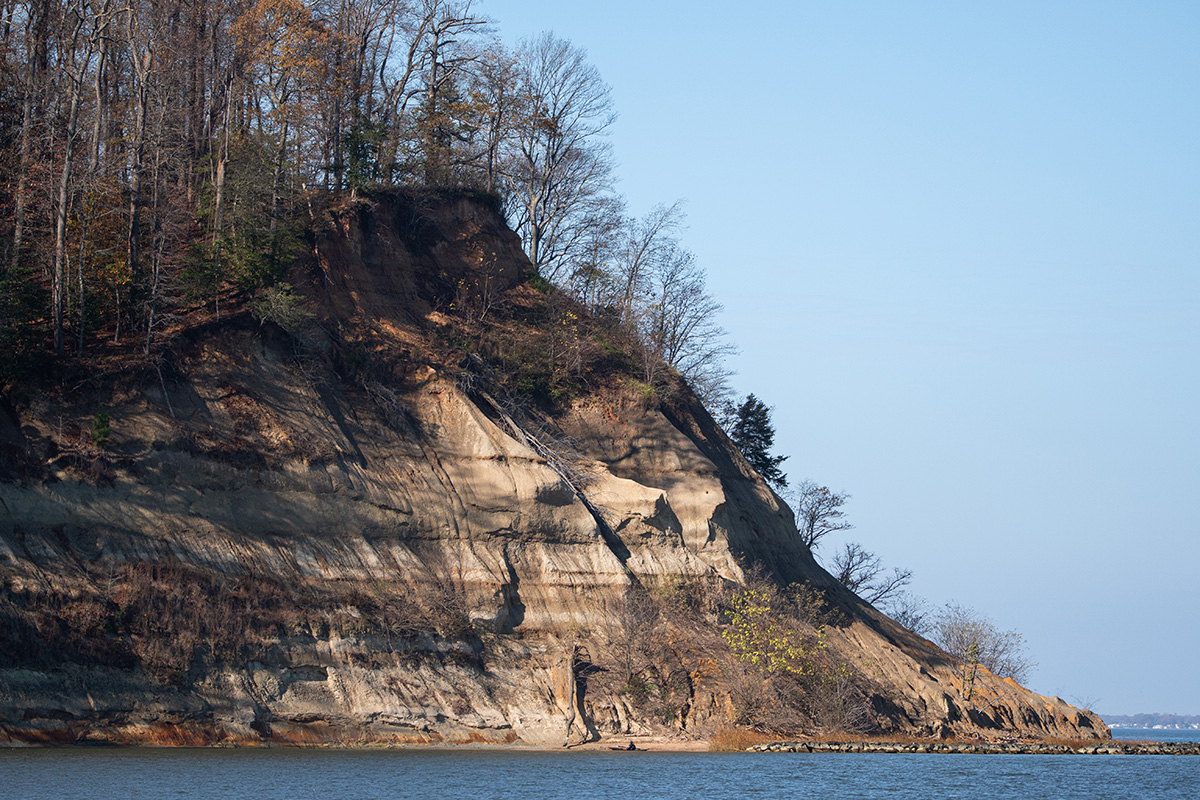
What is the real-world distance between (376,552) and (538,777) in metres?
10.1

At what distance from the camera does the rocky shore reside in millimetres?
36875

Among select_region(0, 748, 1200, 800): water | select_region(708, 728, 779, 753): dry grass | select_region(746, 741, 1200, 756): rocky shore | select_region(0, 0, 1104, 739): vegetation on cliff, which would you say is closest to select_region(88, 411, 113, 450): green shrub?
select_region(0, 0, 1104, 739): vegetation on cliff

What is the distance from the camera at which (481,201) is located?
48469 millimetres

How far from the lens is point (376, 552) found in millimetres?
35719

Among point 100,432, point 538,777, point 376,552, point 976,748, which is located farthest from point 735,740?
point 100,432

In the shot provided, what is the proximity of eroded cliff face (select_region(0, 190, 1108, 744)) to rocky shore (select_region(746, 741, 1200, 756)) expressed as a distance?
3.60ft

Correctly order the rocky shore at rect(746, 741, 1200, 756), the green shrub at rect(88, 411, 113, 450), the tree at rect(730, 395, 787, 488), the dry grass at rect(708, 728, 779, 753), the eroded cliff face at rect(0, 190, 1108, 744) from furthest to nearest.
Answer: the tree at rect(730, 395, 787, 488), the rocky shore at rect(746, 741, 1200, 756), the dry grass at rect(708, 728, 779, 753), the green shrub at rect(88, 411, 113, 450), the eroded cliff face at rect(0, 190, 1108, 744)

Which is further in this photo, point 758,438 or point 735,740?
point 758,438

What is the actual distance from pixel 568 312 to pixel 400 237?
24.2ft

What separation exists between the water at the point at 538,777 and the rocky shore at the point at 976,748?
44 cm

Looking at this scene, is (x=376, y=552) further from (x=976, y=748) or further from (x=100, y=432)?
(x=976, y=748)

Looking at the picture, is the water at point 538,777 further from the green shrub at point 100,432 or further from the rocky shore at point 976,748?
the green shrub at point 100,432

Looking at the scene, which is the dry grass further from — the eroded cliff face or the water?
the water

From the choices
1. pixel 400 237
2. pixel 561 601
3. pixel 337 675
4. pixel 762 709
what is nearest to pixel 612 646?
pixel 561 601
